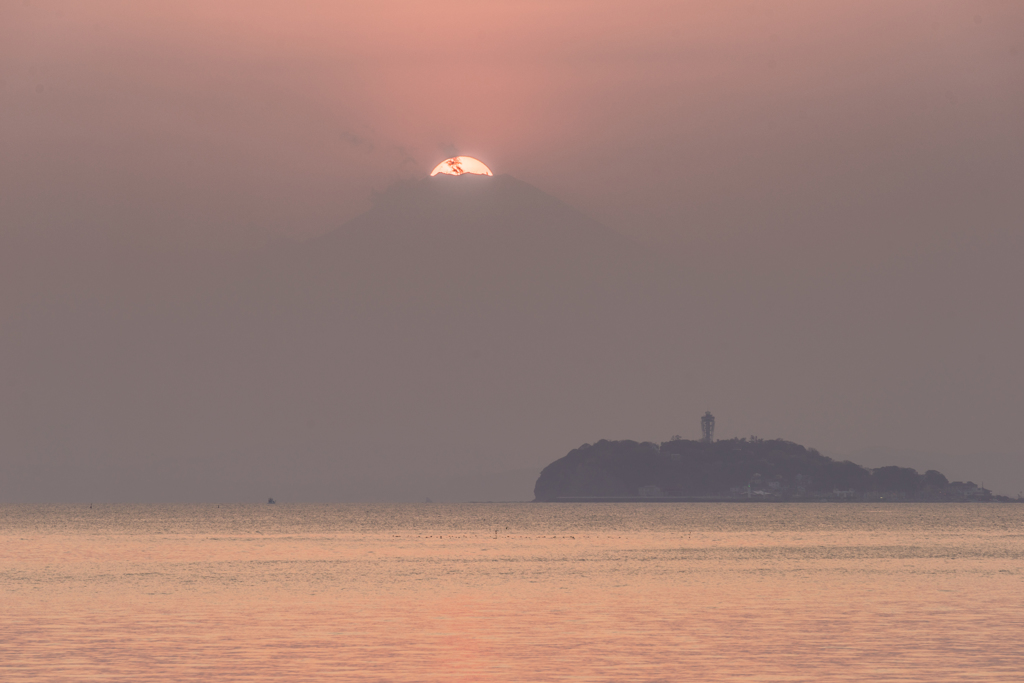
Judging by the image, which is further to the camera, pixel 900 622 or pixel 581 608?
pixel 581 608

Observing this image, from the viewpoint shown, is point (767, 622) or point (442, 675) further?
point (767, 622)

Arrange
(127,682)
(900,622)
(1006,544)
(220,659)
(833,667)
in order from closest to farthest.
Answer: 1. (127,682)
2. (833,667)
3. (220,659)
4. (900,622)
5. (1006,544)

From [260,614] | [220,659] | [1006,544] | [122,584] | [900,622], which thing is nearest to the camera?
[220,659]

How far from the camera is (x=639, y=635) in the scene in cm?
4638

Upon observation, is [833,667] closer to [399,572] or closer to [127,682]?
[127,682]

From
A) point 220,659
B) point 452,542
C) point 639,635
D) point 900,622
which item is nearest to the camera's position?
point 220,659

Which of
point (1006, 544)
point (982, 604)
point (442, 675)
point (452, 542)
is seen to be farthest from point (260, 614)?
point (1006, 544)

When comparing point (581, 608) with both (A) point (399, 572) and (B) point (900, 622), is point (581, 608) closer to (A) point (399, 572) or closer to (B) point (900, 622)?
(B) point (900, 622)

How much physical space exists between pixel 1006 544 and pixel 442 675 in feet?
396

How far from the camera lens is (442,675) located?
36375 mm

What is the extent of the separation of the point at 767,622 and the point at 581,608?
1019 centimetres

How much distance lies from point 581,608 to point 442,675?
74.3 ft

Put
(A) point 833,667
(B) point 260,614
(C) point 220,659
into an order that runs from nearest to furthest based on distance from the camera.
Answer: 1. (A) point 833,667
2. (C) point 220,659
3. (B) point 260,614

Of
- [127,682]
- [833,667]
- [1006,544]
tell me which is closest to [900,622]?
[833,667]
